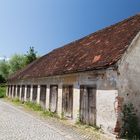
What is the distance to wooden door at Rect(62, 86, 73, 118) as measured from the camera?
1301 cm

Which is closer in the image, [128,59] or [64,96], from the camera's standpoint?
[128,59]

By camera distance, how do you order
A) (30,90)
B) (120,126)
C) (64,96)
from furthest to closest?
(30,90) → (64,96) → (120,126)

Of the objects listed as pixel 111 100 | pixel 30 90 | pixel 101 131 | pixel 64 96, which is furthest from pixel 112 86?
pixel 30 90

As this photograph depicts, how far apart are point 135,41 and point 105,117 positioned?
10.7ft

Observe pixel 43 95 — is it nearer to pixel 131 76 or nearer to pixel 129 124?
pixel 131 76

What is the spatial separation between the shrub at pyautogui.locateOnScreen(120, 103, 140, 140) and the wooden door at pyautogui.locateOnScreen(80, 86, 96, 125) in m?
1.83

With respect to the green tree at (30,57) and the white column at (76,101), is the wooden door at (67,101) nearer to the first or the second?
the white column at (76,101)

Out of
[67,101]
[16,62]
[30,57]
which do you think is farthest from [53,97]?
[16,62]

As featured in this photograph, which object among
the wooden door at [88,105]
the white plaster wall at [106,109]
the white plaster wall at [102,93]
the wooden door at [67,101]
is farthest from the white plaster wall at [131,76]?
the wooden door at [67,101]

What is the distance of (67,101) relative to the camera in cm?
1348

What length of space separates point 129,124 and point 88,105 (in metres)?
2.56

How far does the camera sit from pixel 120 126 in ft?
29.3

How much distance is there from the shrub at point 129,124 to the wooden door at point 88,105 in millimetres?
1829

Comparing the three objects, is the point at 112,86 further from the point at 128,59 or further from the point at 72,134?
the point at 72,134
